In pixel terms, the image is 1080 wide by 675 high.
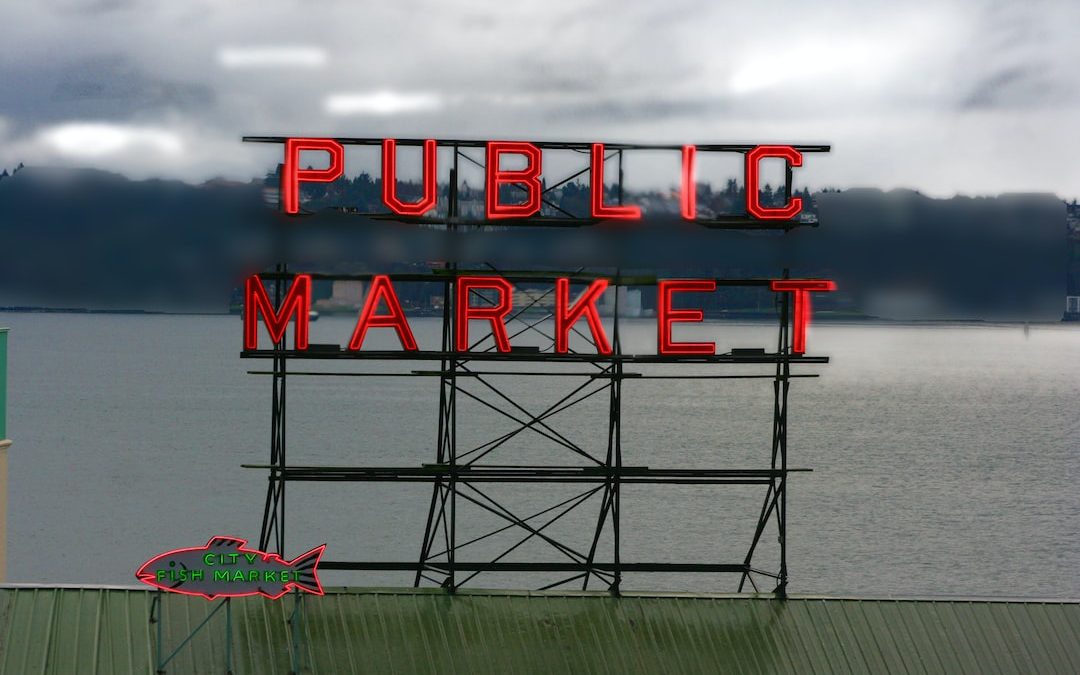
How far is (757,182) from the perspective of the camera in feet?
110

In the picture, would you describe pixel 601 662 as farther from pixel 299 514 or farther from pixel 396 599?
pixel 299 514

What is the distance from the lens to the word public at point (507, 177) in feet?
106

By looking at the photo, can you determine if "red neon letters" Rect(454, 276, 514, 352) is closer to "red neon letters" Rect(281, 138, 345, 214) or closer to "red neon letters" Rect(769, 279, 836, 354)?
"red neon letters" Rect(281, 138, 345, 214)

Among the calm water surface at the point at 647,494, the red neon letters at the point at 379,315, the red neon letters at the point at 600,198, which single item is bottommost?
the calm water surface at the point at 647,494

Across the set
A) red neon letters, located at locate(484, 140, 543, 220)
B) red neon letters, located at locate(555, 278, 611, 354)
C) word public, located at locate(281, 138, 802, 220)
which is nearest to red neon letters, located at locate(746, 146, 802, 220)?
word public, located at locate(281, 138, 802, 220)

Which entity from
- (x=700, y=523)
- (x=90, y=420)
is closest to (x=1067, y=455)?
(x=700, y=523)

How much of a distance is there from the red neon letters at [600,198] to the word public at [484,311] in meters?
1.65

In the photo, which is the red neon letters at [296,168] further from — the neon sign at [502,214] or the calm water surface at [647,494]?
the calm water surface at [647,494]

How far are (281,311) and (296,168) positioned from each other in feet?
11.4

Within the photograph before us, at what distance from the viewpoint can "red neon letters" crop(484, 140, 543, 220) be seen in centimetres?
3262

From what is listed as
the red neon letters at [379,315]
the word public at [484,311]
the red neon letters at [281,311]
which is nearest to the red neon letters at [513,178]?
the word public at [484,311]

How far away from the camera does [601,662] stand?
29344mm

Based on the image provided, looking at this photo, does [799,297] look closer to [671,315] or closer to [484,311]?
[671,315]

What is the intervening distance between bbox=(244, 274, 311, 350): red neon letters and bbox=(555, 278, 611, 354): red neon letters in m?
6.06
